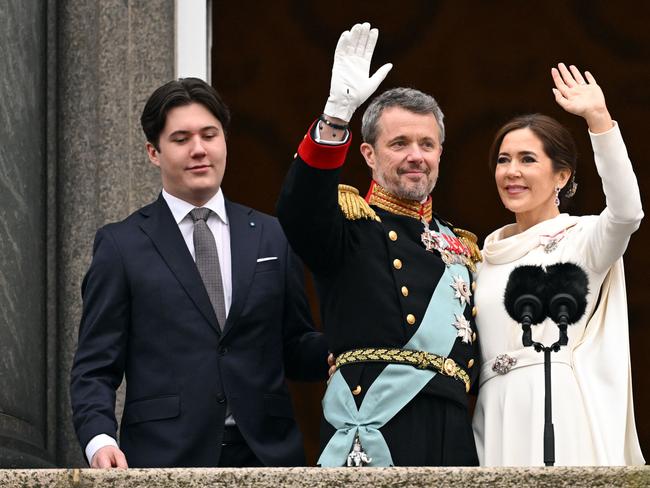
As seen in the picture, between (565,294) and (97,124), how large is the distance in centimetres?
232

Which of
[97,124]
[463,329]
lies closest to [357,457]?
[463,329]

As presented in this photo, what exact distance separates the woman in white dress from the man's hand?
956 millimetres

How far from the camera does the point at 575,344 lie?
17.6 ft

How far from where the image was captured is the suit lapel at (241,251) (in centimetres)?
538

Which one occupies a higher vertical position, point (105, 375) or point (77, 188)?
point (77, 188)

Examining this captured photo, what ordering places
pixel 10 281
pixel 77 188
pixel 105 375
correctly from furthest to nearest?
pixel 77 188, pixel 10 281, pixel 105 375

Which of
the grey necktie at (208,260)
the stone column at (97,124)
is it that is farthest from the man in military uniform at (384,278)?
the stone column at (97,124)

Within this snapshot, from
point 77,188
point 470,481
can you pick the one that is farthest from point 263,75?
point 470,481

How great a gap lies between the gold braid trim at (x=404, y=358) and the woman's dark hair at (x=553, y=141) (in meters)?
0.71

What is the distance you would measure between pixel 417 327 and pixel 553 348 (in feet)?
1.43

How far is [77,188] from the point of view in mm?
6781

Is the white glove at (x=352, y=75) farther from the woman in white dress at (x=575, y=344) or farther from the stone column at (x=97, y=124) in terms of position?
the stone column at (x=97, y=124)

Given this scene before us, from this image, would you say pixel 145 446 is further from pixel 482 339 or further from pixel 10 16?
pixel 10 16

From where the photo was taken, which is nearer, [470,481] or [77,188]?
[470,481]
